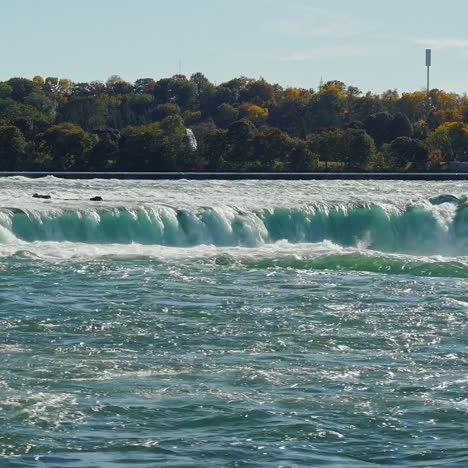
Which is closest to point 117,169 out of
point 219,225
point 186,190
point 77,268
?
point 186,190

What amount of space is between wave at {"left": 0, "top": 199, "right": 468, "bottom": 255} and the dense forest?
45.0 metres

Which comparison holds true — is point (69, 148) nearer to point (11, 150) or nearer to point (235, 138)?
point (11, 150)

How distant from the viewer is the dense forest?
8912cm

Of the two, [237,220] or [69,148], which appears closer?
[237,220]

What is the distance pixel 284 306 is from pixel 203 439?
9.55 meters

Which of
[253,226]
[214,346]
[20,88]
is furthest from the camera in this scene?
[20,88]

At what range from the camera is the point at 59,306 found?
23219 mm

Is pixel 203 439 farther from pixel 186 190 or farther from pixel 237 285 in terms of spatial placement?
pixel 186 190

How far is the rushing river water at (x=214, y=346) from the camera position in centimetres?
1423

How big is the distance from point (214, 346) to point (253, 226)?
20.1m

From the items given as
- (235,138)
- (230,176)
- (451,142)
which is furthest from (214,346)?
(451,142)

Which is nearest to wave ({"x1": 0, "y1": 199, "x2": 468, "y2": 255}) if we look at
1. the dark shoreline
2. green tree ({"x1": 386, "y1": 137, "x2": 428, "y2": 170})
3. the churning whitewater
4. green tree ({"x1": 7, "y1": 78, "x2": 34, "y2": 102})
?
the churning whitewater

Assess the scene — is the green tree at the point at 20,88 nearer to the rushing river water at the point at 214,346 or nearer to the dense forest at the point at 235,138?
the dense forest at the point at 235,138

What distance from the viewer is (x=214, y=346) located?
19.4m
